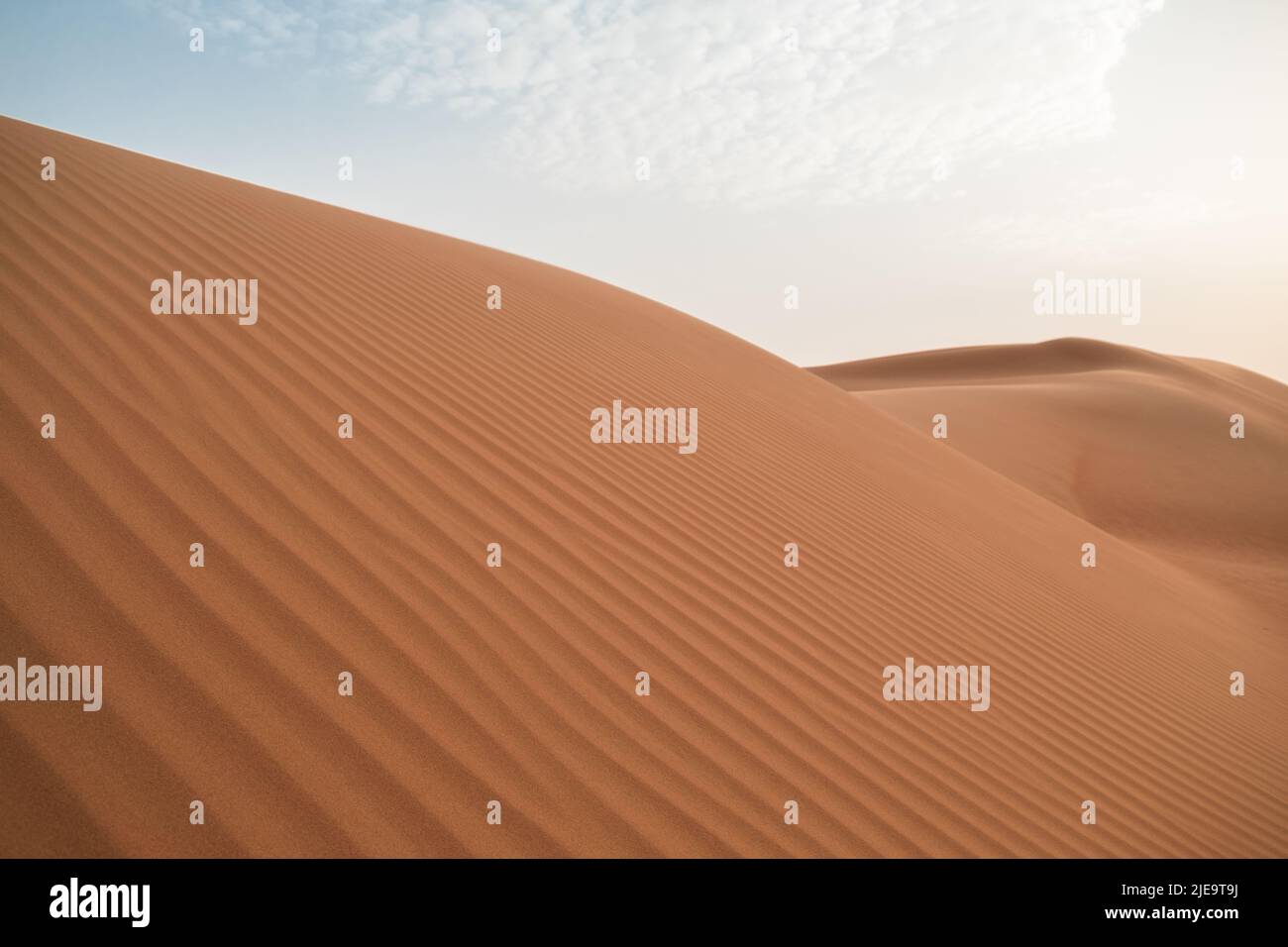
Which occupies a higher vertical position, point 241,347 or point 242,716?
point 241,347

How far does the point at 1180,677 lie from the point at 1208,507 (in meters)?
14.8

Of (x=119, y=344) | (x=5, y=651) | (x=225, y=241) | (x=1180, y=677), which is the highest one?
(x=225, y=241)

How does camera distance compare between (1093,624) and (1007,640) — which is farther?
(1093,624)

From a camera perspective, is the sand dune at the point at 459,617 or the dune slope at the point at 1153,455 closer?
the sand dune at the point at 459,617

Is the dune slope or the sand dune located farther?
the dune slope

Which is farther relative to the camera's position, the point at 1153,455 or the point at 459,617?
the point at 1153,455

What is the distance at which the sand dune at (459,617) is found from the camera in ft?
6.28

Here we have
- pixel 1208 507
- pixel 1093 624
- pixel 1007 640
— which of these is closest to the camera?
pixel 1007 640

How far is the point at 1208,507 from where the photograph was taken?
16.8 metres

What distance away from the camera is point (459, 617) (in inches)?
103

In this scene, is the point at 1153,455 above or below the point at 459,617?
above

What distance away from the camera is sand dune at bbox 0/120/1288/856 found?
6.28 ft
